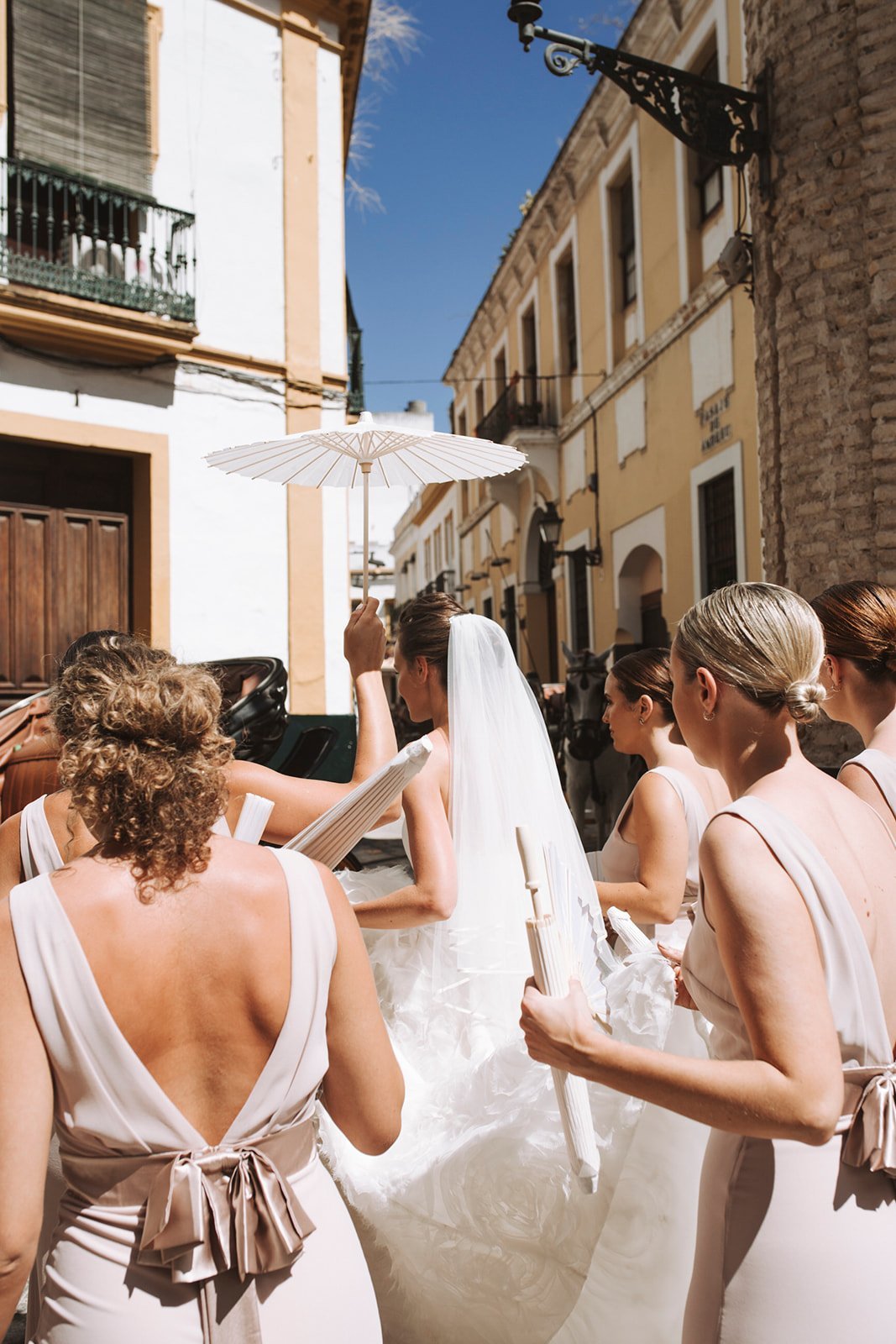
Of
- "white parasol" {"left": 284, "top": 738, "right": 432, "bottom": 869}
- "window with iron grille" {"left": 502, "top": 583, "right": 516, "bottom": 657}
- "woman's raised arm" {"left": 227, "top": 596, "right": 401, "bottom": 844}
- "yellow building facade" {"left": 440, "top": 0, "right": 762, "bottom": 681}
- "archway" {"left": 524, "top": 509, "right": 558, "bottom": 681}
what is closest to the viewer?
"white parasol" {"left": 284, "top": 738, "right": 432, "bottom": 869}

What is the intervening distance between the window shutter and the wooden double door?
2.37 m

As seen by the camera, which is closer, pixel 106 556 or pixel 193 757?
pixel 193 757

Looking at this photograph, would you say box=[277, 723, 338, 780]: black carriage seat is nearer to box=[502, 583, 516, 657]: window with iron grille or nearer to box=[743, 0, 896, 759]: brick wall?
box=[743, 0, 896, 759]: brick wall

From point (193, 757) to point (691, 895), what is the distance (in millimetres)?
1917

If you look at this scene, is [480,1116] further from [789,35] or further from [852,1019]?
[789,35]

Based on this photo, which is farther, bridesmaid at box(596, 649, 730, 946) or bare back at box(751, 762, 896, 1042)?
bridesmaid at box(596, 649, 730, 946)

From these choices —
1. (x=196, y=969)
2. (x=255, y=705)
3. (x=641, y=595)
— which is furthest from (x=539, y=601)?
(x=196, y=969)

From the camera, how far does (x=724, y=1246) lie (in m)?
1.49

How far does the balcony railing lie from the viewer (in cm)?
799

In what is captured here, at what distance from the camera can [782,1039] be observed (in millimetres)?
1348

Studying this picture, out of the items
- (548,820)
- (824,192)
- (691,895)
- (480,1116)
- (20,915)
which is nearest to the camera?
(20,915)

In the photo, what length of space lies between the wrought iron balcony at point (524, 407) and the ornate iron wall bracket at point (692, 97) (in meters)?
10.6

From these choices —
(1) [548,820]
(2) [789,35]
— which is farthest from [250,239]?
(1) [548,820]

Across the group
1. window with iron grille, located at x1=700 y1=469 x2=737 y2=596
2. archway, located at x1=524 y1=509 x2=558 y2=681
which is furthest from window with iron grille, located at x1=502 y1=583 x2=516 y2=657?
window with iron grille, located at x1=700 y1=469 x2=737 y2=596
